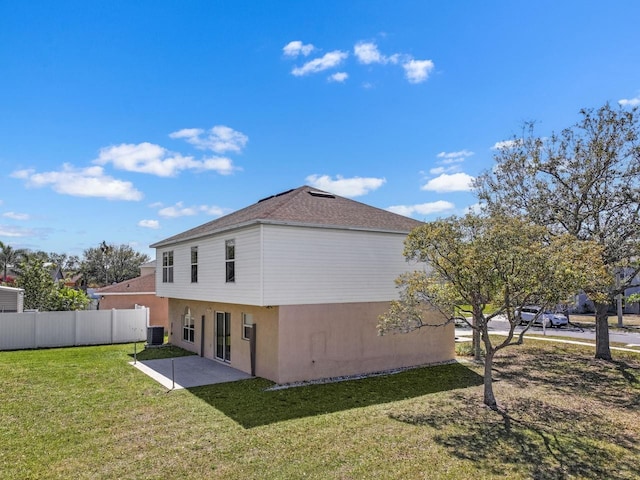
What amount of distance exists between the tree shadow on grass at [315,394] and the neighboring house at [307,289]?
0.91 m

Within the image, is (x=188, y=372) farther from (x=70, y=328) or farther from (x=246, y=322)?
(x=70, y=328)

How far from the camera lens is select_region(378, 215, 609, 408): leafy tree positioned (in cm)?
945

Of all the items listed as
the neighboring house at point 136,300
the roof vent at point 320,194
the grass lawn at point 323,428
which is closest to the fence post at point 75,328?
the neighboring house at point 136,300

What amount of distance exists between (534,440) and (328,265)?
725cm

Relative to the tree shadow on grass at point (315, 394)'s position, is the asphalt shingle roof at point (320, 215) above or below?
above

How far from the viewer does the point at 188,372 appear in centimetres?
1466

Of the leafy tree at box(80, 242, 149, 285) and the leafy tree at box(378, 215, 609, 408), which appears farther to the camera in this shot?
the leafy tree at box(80, 242, 149, 285)

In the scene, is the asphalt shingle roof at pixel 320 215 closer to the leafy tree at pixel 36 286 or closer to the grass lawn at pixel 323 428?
the grass lawn at pixel 323 428

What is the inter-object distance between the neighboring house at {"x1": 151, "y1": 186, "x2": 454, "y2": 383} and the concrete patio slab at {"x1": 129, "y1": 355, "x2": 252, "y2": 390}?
1.70 feet

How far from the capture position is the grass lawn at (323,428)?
702cm

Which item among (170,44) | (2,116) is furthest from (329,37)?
(2,116)

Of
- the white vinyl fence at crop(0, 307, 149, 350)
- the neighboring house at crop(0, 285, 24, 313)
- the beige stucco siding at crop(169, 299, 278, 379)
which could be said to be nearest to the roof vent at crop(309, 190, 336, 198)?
the beige stucco siding at crop(169, 299, 278, 379)

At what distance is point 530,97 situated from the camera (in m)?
15.0

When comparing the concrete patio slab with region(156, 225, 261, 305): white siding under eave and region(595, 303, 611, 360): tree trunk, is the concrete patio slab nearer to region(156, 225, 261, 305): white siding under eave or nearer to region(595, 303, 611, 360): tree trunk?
region(156, 225, 261, 305): white siding under eave
